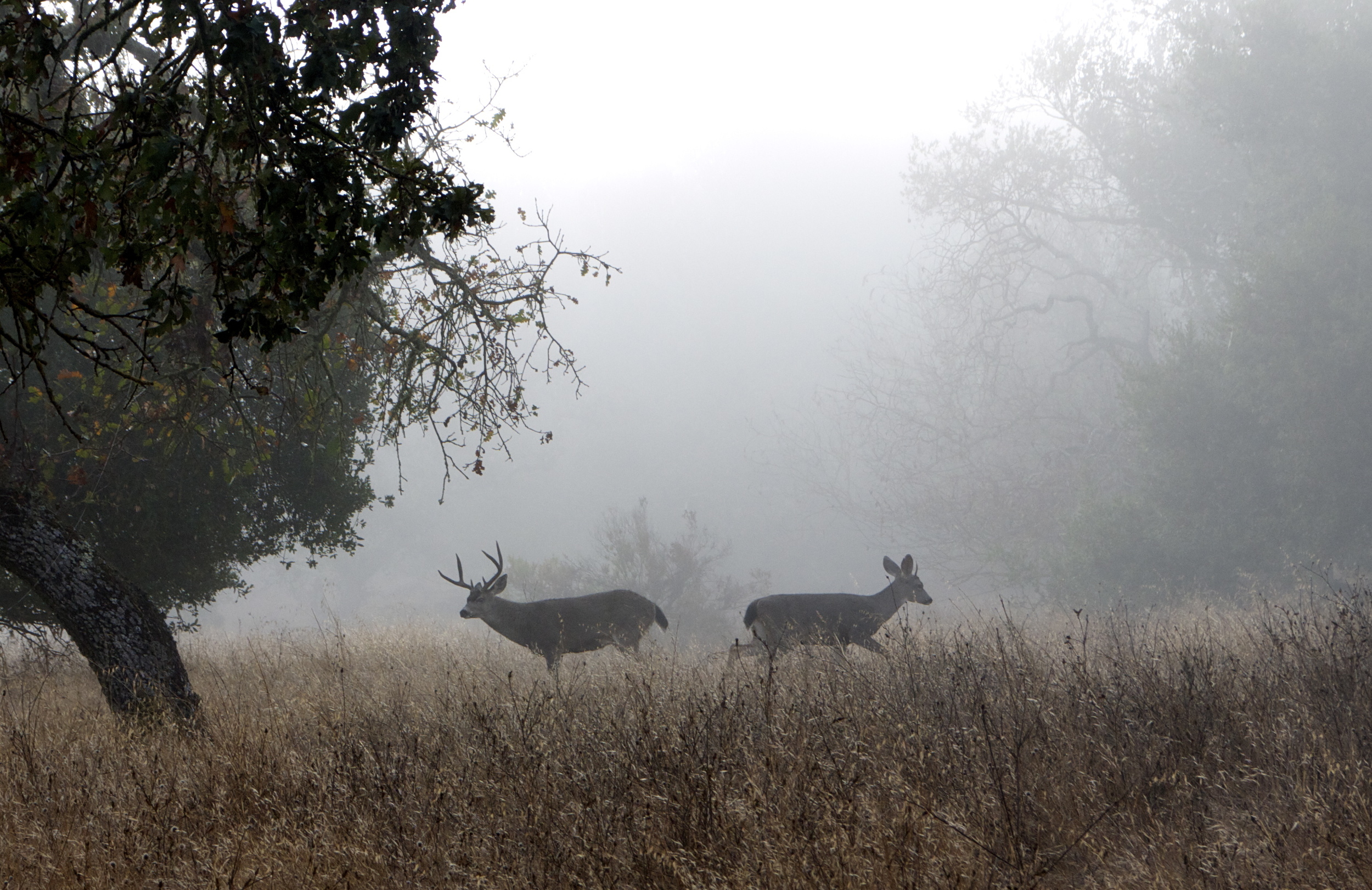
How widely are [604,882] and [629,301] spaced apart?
112m

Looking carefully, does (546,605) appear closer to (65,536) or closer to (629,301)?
(65,536)

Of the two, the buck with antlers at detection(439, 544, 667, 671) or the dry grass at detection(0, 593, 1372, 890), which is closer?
the dry grass at detection(0, 593, 1372, 890)

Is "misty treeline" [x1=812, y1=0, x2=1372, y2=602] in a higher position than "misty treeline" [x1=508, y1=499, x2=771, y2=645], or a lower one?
higher

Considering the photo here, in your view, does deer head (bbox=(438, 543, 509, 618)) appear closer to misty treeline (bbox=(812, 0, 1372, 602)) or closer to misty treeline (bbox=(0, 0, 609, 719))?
misty treeline (bbox=(0, 0, 609, 719))

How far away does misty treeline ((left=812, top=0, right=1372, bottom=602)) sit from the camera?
18344 millimetres

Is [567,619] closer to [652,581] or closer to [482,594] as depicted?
[482,594]

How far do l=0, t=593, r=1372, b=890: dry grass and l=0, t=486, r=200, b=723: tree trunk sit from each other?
1.09ft

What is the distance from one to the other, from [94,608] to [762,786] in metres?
5.74

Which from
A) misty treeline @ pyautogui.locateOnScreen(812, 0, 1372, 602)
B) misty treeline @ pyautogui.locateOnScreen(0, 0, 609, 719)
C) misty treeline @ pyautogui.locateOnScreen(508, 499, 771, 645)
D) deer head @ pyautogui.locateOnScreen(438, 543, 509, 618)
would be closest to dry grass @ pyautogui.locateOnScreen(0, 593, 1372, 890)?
misty treeline @ pyautogui.locateOnScreen(0, 0, 609, 719)

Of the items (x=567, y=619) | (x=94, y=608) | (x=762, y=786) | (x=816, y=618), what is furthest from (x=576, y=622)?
(x=762, y=786)

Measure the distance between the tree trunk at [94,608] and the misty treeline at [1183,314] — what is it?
19.9 metres

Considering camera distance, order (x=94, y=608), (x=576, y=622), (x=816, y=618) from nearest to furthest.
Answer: (x=94, y=608), (x=816, y=618), (x=576, y=622)

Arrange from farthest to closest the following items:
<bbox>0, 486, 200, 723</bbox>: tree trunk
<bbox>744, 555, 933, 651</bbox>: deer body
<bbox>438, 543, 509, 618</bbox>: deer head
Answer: <bbox>438, 543, 509, 618</bbox>: deer head
<bbox>744, 555, 933, 651</bbox>: deer body
<bbox>0, 486, 200, 723</bbox>: tree trunk

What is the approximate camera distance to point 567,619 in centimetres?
1048
